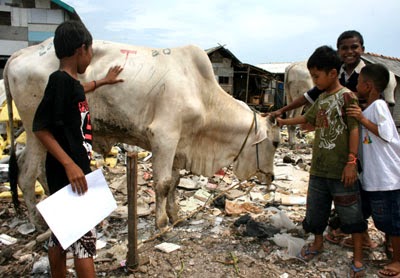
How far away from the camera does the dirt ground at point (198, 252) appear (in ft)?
10.6

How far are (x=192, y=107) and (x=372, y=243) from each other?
234cm

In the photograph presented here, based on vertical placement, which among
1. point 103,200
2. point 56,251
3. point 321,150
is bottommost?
point 56,251

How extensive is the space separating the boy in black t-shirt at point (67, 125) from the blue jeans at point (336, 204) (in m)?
2.05

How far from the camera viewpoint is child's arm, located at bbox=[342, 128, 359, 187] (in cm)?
290

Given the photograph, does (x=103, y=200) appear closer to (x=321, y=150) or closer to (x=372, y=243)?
(x=321, y=150)

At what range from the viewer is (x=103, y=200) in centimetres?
231

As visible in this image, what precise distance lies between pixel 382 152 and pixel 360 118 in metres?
0.37

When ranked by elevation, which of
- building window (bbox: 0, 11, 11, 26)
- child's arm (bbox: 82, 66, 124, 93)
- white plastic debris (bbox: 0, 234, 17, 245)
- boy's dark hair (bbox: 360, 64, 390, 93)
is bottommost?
white plastic debris (bbox: 0, 234, 17, 245)

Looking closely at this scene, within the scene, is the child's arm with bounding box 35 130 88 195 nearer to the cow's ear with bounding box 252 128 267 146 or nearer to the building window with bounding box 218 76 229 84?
the cow's ear with bounding box 252 128 267 146

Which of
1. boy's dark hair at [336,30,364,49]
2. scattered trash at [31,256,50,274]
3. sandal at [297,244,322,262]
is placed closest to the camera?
scattered trash at [31,256,50,274]

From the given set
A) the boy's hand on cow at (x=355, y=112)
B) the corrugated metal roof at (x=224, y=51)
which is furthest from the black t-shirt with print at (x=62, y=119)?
the corrugated metal roof at (x=224, y=51)

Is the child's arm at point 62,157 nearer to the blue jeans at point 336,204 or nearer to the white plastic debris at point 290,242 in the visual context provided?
the blue jeans at point 336,204

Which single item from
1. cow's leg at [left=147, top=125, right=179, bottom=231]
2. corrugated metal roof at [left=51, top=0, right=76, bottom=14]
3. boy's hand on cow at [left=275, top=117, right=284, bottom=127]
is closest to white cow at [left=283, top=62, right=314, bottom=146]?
boy's hand on cow at [left=275, top=117, right=284, bottom=127]

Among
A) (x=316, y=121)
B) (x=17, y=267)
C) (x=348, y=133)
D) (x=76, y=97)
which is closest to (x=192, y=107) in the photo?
(x=316, y=121)
